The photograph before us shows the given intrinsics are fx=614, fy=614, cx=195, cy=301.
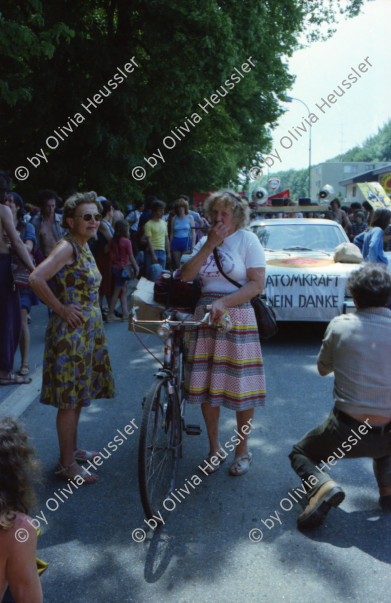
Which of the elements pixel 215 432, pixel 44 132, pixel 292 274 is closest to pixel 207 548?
pixel 215 432

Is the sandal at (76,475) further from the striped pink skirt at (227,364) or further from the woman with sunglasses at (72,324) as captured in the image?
the striped pink skirt at (227,364)

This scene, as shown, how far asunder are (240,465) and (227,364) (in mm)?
695

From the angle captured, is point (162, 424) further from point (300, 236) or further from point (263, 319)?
point (300, 236)

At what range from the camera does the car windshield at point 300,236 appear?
912 centimetres

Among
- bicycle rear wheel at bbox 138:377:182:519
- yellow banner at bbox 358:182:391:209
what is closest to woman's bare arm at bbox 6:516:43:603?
bicycle rear wheel at bbox 138:377:182:519

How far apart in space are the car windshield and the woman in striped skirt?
5.39m

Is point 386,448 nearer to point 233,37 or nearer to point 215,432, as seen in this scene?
point 215,432

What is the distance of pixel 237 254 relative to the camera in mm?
3787

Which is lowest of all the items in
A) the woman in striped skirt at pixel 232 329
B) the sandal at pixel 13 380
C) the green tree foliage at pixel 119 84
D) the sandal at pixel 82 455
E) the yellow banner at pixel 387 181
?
the sandal at pixel 13 380

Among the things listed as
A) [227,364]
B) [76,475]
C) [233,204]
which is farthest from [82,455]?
[233,204]

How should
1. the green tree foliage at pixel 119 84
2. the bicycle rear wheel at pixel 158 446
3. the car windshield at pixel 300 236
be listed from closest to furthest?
1. the bicycle rear wheel at pixel 158 446
2. the car windshield at pixel 300 236
3. the green tree foliage at pixel 119 84

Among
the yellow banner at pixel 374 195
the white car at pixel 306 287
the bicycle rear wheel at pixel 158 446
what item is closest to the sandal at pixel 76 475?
the bicycle rear wheel at pixel 158 446

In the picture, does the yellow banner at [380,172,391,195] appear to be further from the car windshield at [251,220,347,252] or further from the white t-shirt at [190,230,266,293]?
the white t-shirt at [190,230,266,293]

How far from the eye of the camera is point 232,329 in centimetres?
382
